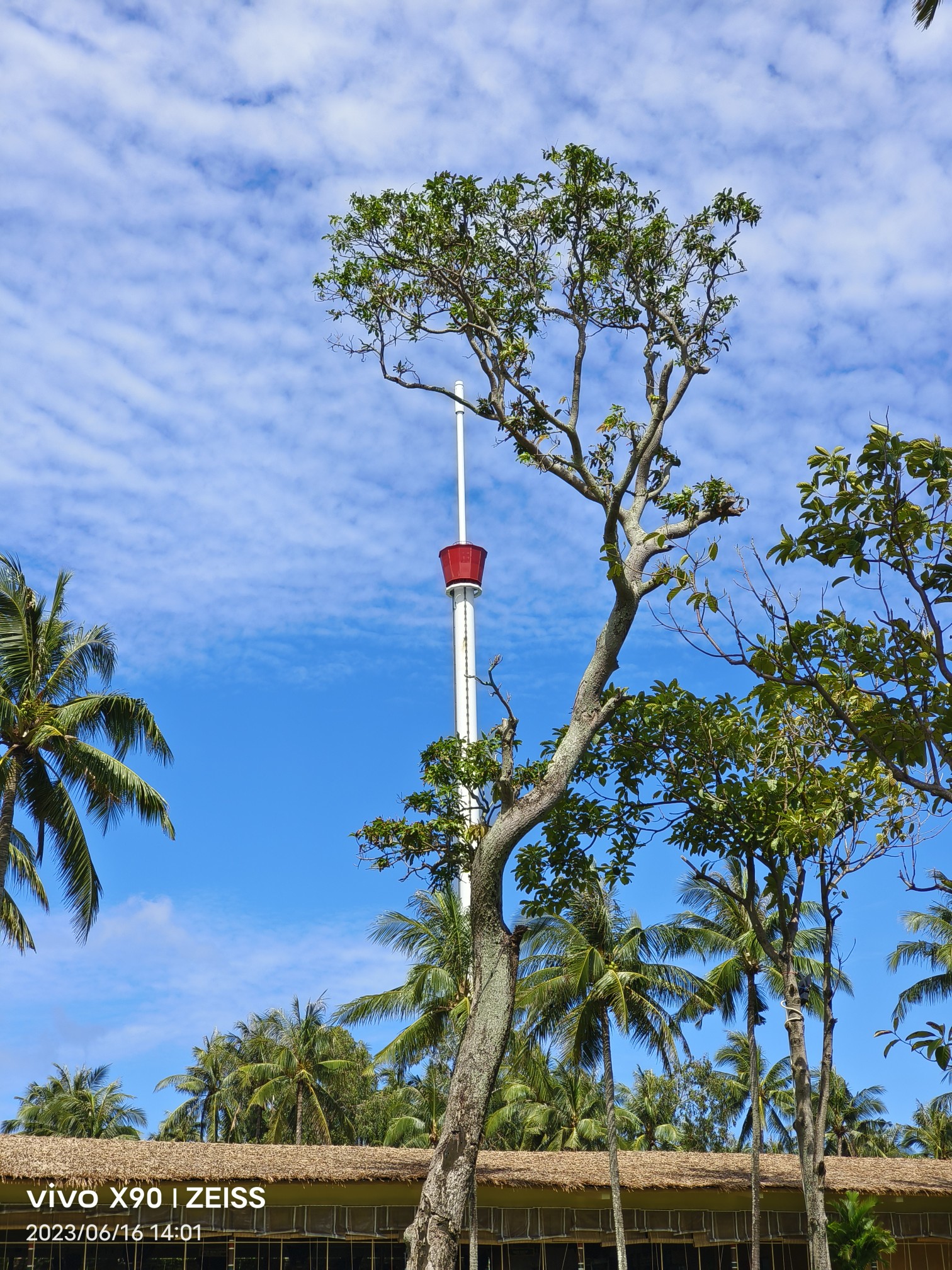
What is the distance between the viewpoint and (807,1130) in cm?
1634

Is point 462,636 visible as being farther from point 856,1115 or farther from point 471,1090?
point 471,1090

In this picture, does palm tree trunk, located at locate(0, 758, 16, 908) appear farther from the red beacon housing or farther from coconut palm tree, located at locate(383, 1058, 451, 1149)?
the red beacon housing

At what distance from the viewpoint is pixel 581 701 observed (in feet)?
39.4

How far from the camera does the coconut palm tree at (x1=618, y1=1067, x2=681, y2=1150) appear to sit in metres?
37.1

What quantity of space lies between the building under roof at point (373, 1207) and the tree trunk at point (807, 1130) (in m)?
5.39

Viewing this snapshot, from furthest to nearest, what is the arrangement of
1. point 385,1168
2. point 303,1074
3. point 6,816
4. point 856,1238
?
point 303,1074, point 856,1238, point 385,1168, point 6,816

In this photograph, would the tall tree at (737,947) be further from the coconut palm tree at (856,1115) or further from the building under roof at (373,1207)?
the coconut palm tree at (856,1115)

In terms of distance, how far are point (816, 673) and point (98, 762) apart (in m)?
15.3

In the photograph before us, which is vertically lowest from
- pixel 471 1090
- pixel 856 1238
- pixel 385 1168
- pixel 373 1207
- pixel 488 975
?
pixel 856 1238

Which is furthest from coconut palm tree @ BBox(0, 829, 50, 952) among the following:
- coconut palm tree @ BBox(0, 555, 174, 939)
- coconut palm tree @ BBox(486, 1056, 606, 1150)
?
coconut palm tree @ BBox(486, 1056, 606, 1150)

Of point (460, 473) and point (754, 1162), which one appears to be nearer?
point (754, 1162)

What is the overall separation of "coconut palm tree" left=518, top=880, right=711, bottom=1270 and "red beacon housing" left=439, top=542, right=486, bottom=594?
29.9 metres

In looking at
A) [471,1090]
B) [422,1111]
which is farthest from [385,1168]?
[422,1111]

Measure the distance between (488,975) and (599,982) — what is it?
43.6 ft
